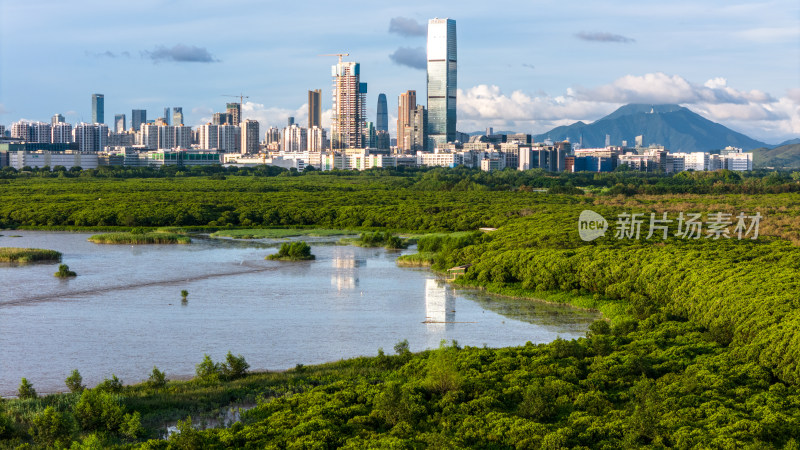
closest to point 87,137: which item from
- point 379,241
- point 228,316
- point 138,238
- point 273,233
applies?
point 273,233

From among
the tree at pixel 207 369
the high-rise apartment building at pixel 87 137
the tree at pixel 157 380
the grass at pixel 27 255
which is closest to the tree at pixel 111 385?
the tree at pixel 157 380

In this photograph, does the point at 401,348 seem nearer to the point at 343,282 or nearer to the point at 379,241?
the point at 343,282

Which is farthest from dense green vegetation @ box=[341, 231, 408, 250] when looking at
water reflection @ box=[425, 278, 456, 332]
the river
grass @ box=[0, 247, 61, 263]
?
grass @ box=[0, 247, 61, 263]

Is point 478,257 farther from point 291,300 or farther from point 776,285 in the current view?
point 776,285

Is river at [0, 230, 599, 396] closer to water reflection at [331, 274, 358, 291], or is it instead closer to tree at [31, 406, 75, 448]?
water reflection at [331, 274, 358, 291]

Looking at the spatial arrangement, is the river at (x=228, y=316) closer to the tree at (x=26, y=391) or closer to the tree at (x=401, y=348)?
the tree at (x=26, y=391)

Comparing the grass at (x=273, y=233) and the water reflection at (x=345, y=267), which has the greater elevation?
the grass at (x=273, y=233)

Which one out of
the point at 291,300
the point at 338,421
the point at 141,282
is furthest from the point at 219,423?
the point at 141,282
